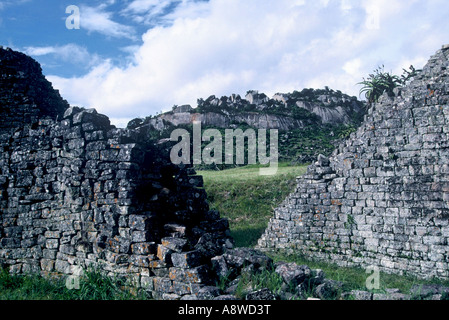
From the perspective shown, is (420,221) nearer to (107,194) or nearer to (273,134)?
(107,194)

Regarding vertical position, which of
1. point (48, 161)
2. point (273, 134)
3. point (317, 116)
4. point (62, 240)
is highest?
point (317, 116)

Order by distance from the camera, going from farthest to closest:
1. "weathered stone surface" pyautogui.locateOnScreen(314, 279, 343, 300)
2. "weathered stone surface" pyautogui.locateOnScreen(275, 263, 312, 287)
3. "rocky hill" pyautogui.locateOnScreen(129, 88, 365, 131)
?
"rocky hill" pyautogui.locateOnScreen(129, 88, 365, 131) < "weathered stone surface" pyautogui.locateOnScreen(275, 263, 312, 287) < "weathered stone surface" pyautogui.locateOnScreen(314, 279, 343, 300)

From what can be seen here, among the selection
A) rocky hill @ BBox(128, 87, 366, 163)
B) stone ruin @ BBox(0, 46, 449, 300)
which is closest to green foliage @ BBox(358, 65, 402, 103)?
rocky hill @ BBox(128, 87, 366, 163)

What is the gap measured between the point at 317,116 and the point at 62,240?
4708 centimetres

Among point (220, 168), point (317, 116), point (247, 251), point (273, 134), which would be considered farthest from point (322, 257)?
point (317, 116)

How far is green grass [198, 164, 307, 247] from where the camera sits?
1668cm

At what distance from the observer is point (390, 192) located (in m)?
9.87

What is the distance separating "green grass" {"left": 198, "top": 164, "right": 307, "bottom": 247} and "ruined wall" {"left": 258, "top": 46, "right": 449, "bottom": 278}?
4.36 m

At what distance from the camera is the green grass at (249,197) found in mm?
16684

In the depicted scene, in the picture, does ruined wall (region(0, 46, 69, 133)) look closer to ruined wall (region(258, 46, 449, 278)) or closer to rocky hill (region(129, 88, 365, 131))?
ruined wall (region(258, 46, 449, 278))

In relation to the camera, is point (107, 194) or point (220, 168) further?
point (220, 168)

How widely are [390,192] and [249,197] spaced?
974cm

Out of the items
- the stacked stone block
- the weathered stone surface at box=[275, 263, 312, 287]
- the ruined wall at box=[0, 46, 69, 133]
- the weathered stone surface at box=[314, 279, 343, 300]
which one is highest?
the ruined wall at box=[0, 46, 69, 133]
